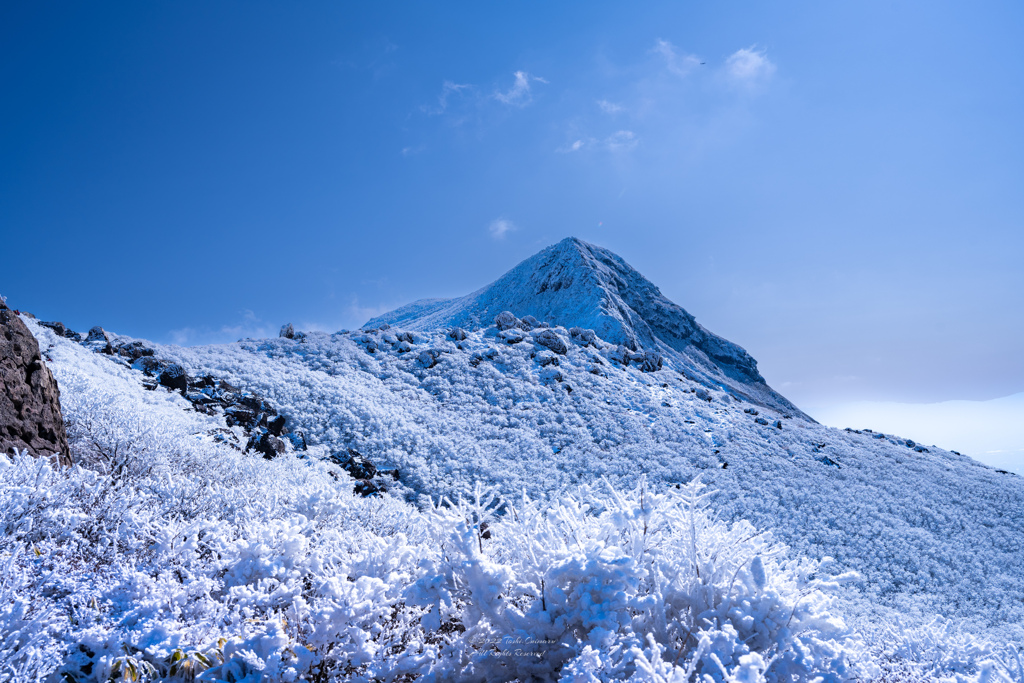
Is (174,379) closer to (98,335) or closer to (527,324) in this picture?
(98,335)

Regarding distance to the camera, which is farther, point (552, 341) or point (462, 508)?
point (552, 341)

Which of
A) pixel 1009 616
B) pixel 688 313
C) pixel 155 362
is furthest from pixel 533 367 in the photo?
pixel 688 313

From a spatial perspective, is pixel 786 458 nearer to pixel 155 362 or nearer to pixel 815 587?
pixel 815 587

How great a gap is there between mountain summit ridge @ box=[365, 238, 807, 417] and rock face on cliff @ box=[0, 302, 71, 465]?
106 feet

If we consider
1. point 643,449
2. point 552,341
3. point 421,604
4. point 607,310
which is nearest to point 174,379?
point 421,604

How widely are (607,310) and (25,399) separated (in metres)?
36.0

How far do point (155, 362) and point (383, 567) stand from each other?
17355 millimetres

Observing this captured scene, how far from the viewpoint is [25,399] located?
6.04m

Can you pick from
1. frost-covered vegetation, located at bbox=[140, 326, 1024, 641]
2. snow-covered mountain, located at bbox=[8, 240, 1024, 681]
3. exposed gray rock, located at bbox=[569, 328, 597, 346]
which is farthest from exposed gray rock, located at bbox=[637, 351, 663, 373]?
exposed gray rock, located at bbox=[569, 328, 597, 346]

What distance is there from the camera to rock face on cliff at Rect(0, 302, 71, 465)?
18.8 ft

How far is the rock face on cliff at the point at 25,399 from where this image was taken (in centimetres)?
573

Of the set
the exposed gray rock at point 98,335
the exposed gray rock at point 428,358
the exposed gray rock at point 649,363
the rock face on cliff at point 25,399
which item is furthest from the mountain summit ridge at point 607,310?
the rock face on cliff at point 25,399

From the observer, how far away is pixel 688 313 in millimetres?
50500

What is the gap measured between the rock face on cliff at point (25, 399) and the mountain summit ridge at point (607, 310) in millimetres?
32167
